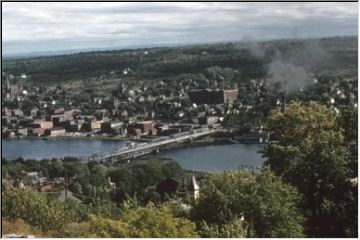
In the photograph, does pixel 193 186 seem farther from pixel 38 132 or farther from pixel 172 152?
pixel 38 132

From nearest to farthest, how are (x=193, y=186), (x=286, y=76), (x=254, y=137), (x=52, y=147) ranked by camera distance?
(x=193, y=186) → (x=286, y=76) → (x=254, y=137) → (x=52, y=147)

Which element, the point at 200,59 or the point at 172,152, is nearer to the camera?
the point at 200,59

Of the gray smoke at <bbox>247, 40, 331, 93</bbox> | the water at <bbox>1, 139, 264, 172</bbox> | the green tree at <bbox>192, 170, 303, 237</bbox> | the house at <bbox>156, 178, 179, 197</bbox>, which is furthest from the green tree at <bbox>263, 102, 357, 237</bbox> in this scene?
the house at <bbox>156, 178, 179, 197</bbox>

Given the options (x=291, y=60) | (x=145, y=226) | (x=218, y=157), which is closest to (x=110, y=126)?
(x=218, y=157)

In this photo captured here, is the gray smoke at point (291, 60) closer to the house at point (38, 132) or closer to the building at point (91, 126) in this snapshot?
the building at point (91, 126)

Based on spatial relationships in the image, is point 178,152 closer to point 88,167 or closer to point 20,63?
point 88,167

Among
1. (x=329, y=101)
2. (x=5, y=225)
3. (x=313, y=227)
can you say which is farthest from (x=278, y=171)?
Result: (x=329, y=101)

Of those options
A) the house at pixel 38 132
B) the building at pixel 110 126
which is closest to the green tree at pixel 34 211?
the house at pixel 38 132
